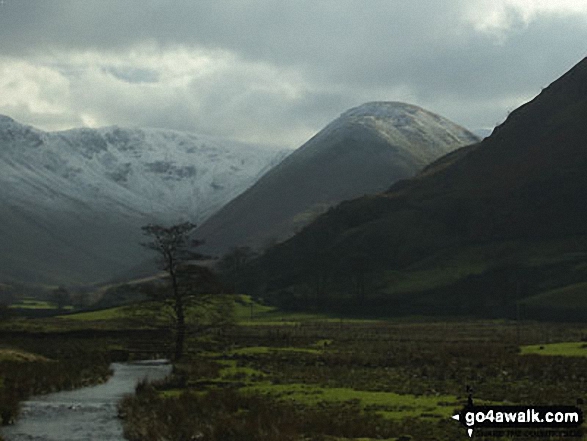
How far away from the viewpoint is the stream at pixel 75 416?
132ft

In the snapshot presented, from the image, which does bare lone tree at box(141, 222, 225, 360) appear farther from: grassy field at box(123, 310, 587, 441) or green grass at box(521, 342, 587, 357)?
green grass at box(521, 342, 587, 357)

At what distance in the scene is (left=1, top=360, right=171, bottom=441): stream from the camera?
4019 cm

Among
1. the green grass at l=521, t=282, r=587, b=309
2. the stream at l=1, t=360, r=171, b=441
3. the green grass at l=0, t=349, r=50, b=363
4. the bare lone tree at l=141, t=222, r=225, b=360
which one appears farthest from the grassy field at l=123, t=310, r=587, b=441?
the green grass at l=521, t=282, r=587, b=309

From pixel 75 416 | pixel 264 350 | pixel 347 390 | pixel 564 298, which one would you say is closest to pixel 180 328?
pixel 264 350

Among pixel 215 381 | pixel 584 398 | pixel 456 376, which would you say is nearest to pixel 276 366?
pixel 215 381

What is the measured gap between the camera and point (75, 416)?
45.8 m

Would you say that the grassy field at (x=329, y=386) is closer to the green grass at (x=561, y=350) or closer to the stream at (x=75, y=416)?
the green grass at (x=561, y=350)

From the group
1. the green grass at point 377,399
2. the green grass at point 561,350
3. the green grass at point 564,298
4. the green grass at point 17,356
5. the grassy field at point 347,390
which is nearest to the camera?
the grassy field at point 347,390

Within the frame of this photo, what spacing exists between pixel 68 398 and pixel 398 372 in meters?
23.4

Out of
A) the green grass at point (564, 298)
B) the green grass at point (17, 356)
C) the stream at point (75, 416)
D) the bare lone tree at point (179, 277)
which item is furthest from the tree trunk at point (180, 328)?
the green grass at point (564, 298)

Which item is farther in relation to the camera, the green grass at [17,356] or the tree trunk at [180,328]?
the tree trunk at [180,328]

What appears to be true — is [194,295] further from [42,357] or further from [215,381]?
[215,381]

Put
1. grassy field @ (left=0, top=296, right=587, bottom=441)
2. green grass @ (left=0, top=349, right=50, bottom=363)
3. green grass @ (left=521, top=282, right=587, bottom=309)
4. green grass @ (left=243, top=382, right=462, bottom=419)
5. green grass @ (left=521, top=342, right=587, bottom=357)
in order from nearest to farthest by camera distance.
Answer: grassy field @ (left=0, top=296, right=587, bottom=441) < green grass @ (left=243, top=382, right=462, bottom=419) < green grass @ (left=521, top=342, right=587, bottom=357) < green grass @ (left=0, top=349, right=50, bottom=363) < green grass @ (left=521, top=282, right=587, bottom=309)

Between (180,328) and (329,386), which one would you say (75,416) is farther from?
(180,328)
